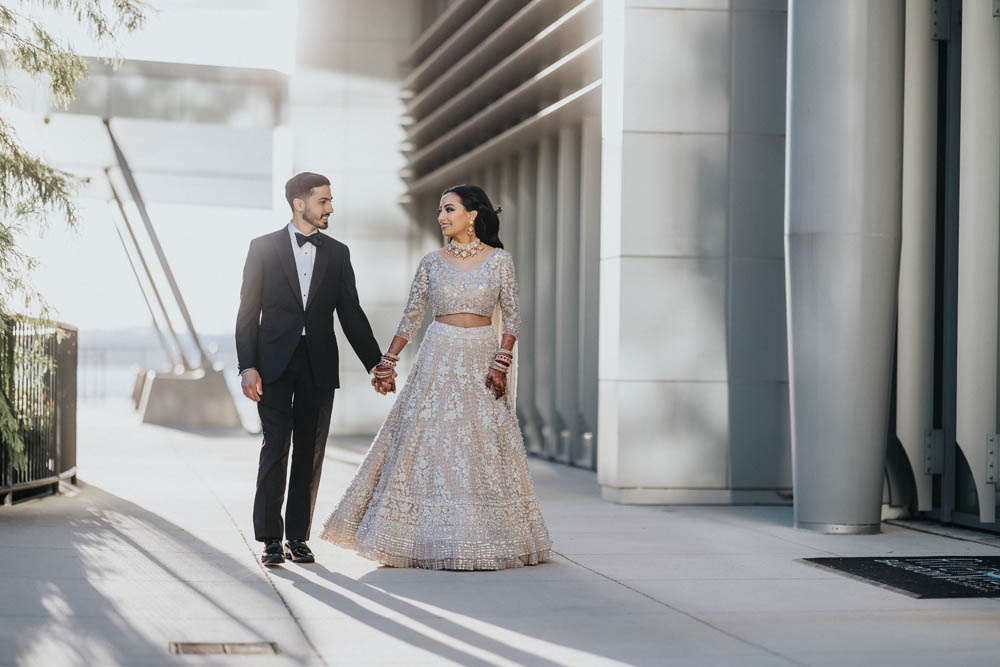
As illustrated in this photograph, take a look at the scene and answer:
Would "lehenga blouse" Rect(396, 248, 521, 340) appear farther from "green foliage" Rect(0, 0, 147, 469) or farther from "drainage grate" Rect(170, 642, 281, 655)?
"green foliage" Rect(0, 0, 147, 469)

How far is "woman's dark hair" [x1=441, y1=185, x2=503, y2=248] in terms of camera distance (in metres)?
7.41

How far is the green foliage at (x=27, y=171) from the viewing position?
891 centimetres

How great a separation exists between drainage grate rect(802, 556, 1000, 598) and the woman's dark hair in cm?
241

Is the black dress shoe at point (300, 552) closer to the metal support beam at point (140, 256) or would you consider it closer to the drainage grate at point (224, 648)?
the drainage grate at point (224, 648)

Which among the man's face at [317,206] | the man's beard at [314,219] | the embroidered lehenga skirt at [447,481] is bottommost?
the embroidered lehenga skirt at [447,481]

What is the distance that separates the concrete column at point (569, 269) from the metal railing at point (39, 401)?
547 centimetres

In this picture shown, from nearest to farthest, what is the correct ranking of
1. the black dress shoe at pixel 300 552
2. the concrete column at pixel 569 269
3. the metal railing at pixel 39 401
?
1. the black dress shoe at pixel 300 552
2. the metal railing at pixel 39 401
3. the concrete column at pixel 569 269

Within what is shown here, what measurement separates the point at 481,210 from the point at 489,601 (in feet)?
7.26

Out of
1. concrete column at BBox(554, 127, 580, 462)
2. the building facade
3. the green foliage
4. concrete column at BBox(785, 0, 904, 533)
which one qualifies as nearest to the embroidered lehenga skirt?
concrete column at BBox(785, 0, 904, 533)

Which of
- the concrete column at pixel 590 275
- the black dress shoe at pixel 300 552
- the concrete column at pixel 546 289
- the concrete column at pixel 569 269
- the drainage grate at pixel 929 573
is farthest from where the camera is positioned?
the concrete column at pixel 546 289

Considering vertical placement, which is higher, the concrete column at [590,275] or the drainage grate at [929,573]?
the concrete column at [590,275]

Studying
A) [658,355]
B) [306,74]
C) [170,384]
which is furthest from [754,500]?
[170,384]

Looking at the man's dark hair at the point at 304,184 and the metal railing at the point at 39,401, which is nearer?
the man's dark hair at the point at 304,184

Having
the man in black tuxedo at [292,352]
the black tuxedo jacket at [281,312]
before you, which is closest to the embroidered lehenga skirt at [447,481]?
the man in black tuxedo at [292,352]
